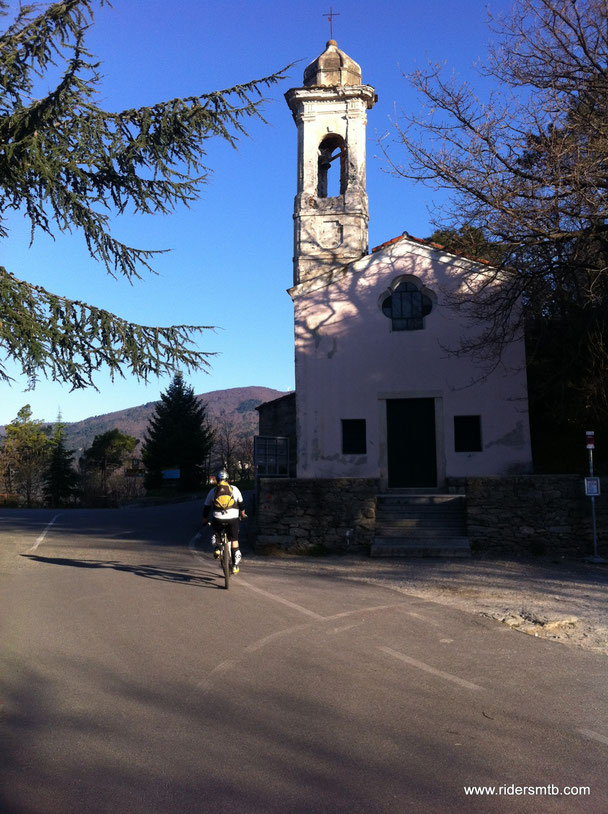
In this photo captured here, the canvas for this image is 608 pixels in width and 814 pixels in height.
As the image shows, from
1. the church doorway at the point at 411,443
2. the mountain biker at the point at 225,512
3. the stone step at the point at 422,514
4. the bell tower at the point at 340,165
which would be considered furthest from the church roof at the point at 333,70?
the mountain biker at the point at 225,512

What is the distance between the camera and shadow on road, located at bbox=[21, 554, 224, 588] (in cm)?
1062

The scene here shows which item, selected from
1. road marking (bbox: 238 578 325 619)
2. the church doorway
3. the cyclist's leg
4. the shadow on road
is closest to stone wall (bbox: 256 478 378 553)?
the shadow on road

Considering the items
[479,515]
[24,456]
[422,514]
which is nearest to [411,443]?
[422,514]

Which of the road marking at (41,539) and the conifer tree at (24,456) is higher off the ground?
the conifer tree at (24,456)

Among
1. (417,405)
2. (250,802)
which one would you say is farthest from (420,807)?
(417,405)

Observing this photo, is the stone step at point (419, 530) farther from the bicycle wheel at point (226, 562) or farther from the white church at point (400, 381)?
the bicycle wheel at point (226, 562)

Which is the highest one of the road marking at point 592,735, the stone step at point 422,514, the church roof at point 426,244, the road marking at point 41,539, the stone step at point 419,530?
the church roof at point 426,244

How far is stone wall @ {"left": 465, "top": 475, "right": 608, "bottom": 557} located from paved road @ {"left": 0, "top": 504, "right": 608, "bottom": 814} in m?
4.73

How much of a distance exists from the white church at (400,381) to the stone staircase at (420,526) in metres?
1.62

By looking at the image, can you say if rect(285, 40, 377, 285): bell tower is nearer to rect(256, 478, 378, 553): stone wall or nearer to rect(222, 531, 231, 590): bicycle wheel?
rect(256, 478, 378, 553): stone wall

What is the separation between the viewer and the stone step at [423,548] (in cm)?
1314

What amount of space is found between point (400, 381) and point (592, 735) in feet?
44.8

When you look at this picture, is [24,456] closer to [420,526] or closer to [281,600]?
[420,526]

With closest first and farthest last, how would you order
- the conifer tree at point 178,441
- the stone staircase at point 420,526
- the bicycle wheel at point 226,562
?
1. the bicycle wheel at point 226,562
2. the stone staircase at point 420,526
3. the conifer tree at point 178,441
